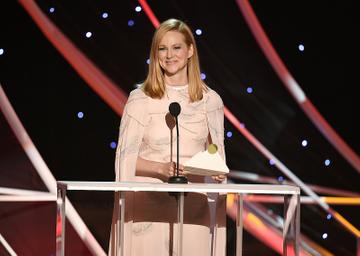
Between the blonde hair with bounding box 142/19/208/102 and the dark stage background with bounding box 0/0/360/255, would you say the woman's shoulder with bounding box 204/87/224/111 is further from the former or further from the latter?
the dark stage background with bounding box 0/0/360/255

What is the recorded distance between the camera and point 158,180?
2.69m

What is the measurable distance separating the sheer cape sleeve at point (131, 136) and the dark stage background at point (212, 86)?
52.9 inches

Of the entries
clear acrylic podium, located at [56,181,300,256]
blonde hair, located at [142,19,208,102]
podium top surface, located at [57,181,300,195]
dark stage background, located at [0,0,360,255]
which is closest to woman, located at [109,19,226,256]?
blonde hair, located at [142,19,208,102]

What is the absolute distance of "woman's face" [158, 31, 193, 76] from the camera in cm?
278

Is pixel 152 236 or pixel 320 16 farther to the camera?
pixel 320 16

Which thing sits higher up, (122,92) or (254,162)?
(122,92)

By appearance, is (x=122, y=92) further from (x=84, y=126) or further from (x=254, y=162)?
(x=254, y=162)

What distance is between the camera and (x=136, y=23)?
163 inches

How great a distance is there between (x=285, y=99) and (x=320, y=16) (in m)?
0.55

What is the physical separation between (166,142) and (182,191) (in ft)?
1.22

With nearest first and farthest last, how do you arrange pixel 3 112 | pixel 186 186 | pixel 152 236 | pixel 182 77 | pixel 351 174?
1. pixel 186 186
2. pixel 152 236
3. pixel 182 77
4. pixel 3 112
5. pixel 351 174

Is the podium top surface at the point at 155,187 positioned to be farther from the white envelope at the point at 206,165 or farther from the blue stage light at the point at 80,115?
the blue stage light at the point at 80,115

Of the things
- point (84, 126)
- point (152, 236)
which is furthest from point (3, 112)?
point (152, 236)

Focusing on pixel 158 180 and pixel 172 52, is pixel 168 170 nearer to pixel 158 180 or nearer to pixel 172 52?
pixel 158 180
